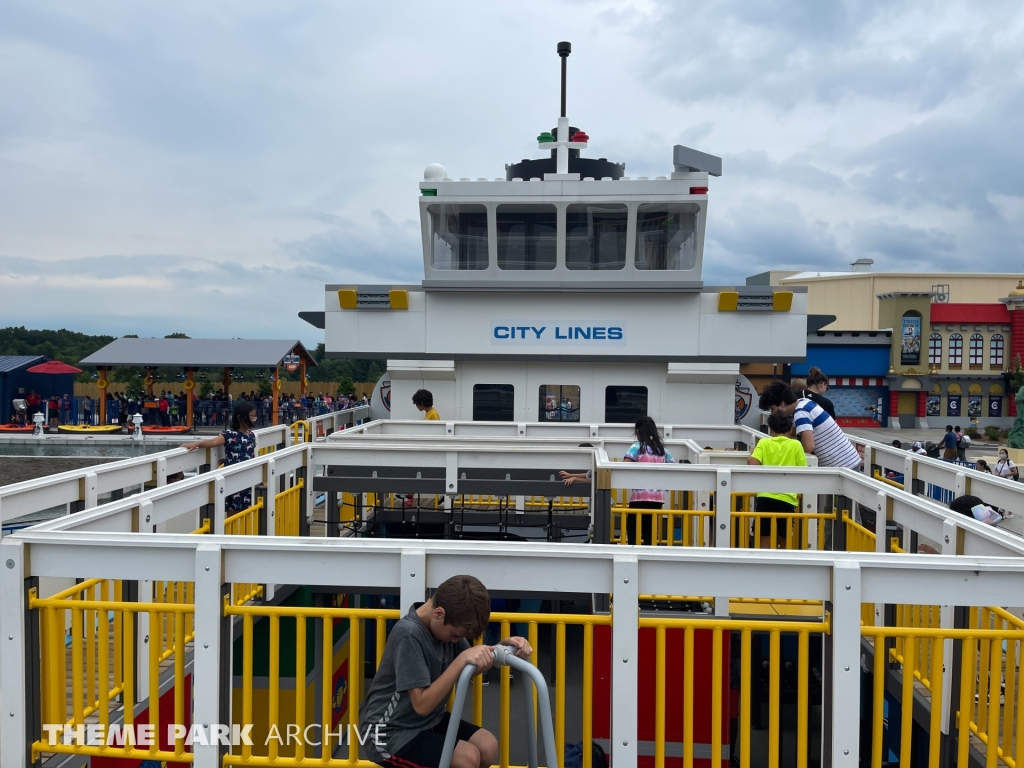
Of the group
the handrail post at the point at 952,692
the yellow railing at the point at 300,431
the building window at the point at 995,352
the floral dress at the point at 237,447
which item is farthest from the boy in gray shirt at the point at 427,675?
the building window at the point at 995,352

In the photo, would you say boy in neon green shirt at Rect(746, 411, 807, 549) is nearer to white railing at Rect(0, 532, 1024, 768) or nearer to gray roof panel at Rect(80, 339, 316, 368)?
white railing at Rect(0, 532, 1024, 768)

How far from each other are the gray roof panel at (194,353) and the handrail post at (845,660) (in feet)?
96.6

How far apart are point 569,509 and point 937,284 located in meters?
64.7

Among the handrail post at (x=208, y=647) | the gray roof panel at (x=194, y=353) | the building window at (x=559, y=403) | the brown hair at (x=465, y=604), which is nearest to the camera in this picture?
the brown hair at (x=465, y=604)

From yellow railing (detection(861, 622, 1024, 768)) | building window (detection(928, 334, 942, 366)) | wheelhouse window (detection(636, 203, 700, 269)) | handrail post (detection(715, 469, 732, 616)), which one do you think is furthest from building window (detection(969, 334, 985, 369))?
yellow railing (detection(861, 622, 1024, 768))

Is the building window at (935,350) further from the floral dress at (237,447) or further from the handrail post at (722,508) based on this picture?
the floral dress at (237,447)

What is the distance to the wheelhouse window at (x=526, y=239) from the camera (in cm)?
1193

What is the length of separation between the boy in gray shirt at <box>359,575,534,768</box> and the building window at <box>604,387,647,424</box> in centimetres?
899

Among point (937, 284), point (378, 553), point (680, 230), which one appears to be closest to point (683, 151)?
point (680, 230)

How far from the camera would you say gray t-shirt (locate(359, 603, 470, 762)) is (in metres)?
3.08

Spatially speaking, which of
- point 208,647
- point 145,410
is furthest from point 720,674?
point 145,410

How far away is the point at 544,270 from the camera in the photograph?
11.9 meters

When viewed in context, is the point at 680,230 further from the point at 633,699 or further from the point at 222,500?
the point at 633,699

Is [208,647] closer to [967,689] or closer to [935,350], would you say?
[967,689]
